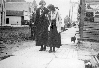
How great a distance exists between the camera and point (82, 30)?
14609 millimetres

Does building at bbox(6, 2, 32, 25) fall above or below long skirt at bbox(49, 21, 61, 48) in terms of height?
above

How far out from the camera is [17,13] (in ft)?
236

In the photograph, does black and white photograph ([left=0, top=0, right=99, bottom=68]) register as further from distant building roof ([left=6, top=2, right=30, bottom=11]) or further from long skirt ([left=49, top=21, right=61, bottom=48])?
distant building roof ([left=6, top=2, right=30, bottom=11])

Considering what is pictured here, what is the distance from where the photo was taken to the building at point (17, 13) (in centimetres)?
6850

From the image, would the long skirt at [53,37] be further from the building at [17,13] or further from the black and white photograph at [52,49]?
the building at [17,13]

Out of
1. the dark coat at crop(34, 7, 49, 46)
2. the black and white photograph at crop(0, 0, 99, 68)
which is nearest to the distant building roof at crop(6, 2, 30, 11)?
the black and white photograph at crop(0, 0, 99, 68)

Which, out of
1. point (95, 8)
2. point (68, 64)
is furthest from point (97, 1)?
point (68, 64)

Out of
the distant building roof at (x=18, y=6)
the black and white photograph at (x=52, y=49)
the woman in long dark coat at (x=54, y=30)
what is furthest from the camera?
the distant building roof at (x=18, y=6)

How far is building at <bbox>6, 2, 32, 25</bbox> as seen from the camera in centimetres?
6850

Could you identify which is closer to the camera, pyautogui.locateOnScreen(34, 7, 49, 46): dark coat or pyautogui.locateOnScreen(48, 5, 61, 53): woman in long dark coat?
pyautogui.locateOnScreen(48, 5, 61, 53): woman in long dark coat

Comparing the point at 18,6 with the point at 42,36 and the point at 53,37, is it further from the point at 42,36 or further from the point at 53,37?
the point at 53,37

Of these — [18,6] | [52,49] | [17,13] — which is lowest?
[52,49]

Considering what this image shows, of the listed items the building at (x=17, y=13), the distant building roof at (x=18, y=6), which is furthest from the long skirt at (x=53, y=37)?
the distant building roof at (x=18, y=6)

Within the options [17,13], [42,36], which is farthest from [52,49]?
[17,13]
